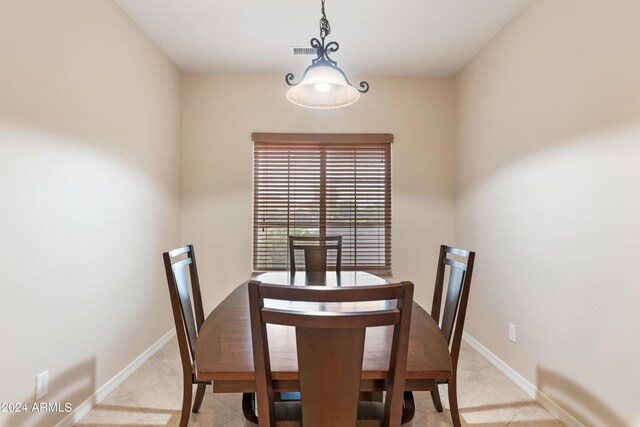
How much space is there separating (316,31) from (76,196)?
Result: 82.4 inches

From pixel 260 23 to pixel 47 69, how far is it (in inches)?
56.4

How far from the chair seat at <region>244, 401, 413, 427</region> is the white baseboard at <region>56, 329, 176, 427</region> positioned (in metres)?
1.37

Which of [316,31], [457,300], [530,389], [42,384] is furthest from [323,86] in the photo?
[530,389]

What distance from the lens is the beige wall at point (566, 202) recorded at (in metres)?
1.57

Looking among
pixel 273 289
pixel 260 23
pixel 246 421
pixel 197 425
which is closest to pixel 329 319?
pixel 273 289

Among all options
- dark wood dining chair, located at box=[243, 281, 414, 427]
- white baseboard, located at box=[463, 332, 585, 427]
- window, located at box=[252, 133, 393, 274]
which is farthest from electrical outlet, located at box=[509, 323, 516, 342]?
dark wood dining chair, located at box=[243, 281, 414, 427]

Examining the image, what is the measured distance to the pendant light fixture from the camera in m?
1.58

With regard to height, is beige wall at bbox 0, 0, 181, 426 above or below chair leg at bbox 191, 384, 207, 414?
above

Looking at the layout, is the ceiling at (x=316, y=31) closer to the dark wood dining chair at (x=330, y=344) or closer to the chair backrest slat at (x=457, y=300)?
the chair backrest slat at (x=457, y=300)

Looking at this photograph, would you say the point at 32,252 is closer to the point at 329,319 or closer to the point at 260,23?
the point at 329,319

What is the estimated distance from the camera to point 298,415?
1.23 meters

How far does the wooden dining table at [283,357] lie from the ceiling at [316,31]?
6.89 feet

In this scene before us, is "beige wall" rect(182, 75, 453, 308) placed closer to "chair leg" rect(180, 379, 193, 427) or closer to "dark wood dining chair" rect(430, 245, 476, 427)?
"chair leg" rect(180, 379, 193, 427)

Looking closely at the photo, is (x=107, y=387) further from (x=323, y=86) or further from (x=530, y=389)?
(x=530, y=389)
